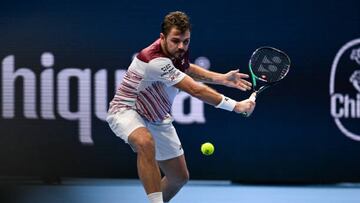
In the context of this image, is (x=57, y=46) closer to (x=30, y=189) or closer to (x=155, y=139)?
(x=30, y=189)

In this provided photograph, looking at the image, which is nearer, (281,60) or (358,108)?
(281,60)

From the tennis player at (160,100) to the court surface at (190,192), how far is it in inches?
54.2

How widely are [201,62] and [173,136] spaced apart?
2291 mm

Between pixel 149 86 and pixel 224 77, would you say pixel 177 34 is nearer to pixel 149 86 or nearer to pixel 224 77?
pixel 149 86

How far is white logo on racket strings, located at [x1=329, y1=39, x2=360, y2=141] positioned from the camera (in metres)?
7.49

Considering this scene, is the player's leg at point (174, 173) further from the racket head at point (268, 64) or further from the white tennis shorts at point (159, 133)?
the racket head at point (268, 64)

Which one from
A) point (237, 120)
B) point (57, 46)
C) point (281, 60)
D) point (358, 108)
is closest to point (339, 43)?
point (358, 108)

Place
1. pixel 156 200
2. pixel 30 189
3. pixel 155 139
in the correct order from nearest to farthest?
pixel 156 200
pixel 155 139
pixel 30 189

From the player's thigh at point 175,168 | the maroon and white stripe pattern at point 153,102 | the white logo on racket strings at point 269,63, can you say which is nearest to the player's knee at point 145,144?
the maroon and white stripe pattern at point 153,102

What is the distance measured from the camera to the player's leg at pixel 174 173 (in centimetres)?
531

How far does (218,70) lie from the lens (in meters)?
7.46

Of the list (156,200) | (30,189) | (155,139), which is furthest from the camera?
(30,189)

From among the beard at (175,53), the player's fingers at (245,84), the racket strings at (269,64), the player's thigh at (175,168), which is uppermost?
the beard at (175,53)

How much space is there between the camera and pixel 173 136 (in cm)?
529
